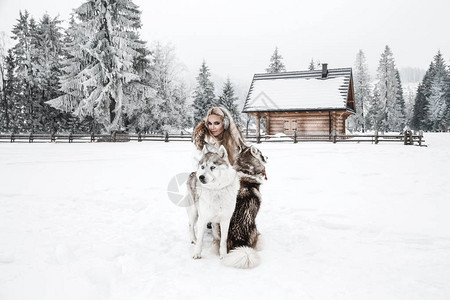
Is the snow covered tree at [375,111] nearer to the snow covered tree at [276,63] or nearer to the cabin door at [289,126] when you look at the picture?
the snow covered tree at [276,63]

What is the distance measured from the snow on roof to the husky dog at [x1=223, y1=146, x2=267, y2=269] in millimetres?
21212

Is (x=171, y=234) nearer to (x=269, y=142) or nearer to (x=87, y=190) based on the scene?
(x=87, y=190)

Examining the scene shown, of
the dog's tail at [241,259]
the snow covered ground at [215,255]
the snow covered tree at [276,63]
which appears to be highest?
the snow covered tree at [276,63]

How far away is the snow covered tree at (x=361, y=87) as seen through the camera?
152ft

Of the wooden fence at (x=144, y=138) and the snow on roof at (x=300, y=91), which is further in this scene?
the snow on roof at (x=300, y=91)

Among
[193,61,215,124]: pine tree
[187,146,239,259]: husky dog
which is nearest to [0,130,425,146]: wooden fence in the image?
[193,61,215,124]: pine tree

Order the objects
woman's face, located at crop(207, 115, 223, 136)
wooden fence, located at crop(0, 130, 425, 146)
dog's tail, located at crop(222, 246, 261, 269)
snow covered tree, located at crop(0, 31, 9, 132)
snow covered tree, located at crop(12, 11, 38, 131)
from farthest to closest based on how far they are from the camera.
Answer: snow covered tree, located at crop(0, 31, 9, 132)
snow covered tree, located at crop(12, 11, 38, 131)
wooden fence, located at crop(0, 130, 425, 146)
woman's face, located at crop(207, 115, 223, 136)
dog's tail, located at crop(222, 246, 261, 269)

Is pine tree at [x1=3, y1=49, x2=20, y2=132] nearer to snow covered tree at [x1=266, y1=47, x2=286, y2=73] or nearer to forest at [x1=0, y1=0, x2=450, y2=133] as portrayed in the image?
forest at [x1=0, y1=0, x2=450, y2=133]

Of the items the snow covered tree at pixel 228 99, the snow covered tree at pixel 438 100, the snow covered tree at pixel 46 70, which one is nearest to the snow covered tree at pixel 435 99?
the snow covered tree at pixel 438 100

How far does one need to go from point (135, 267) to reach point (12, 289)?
1161mm

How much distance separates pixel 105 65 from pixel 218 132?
2182 centimetres

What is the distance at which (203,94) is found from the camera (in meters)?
35.4

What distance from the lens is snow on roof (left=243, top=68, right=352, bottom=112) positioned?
77.3 ft

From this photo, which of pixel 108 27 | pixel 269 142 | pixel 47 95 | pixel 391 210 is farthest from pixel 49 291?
pixel 47 95
